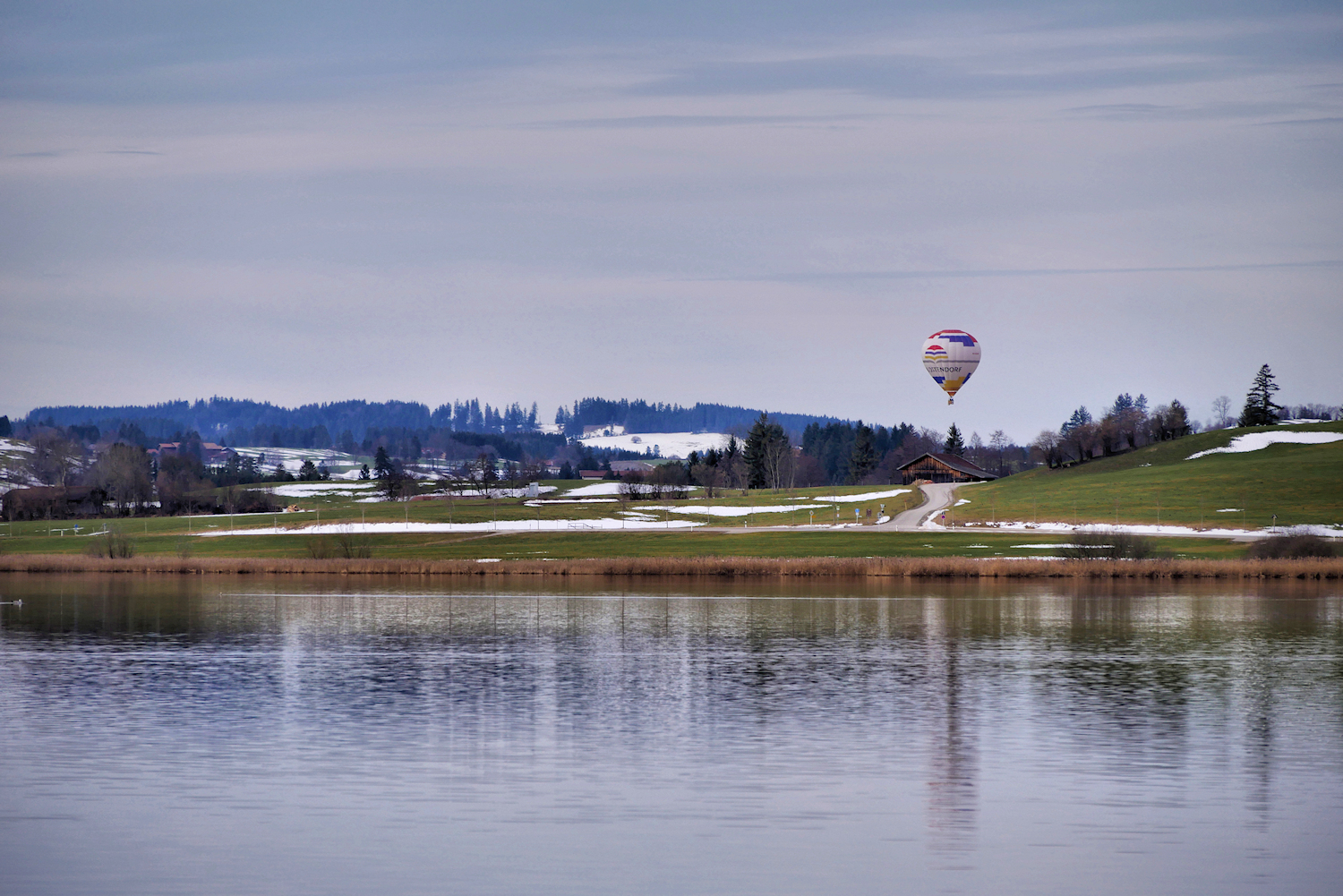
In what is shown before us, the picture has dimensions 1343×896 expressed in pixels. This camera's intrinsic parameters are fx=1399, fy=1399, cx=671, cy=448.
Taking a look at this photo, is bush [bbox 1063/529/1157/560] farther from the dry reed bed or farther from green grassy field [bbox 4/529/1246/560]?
green grassy field [bbox 4/529/1246/560]

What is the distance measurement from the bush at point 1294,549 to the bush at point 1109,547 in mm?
5445

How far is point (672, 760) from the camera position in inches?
832

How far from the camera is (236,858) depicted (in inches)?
601

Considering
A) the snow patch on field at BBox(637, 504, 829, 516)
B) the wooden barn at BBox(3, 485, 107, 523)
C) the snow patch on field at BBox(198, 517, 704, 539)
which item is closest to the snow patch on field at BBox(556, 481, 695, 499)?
the snow patch on field at BBox(637, 504, 829, 516)

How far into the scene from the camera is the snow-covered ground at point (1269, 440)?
132250 millimetres

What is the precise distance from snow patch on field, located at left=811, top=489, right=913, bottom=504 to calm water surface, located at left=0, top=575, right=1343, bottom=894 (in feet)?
254

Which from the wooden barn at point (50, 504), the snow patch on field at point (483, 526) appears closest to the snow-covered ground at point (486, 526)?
the snow patch on field at point (483, 526)

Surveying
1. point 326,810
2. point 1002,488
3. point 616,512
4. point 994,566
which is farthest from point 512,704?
point 1002,488

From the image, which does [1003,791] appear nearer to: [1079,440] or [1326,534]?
[1326,534]

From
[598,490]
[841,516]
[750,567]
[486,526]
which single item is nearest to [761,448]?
[598,490]

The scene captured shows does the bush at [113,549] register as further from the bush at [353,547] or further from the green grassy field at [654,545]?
the bush at [353,547]

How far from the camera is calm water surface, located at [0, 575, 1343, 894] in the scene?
15031 millimetres

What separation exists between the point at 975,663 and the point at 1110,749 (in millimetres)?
11893

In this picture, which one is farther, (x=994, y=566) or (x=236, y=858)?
(x=994, y=566)
